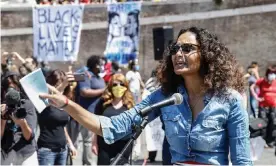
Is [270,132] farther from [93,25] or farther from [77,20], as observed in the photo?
[93,25]

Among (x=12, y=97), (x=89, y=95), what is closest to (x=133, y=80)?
(x=89, y=95)

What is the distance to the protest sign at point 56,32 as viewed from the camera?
1706 centimetres

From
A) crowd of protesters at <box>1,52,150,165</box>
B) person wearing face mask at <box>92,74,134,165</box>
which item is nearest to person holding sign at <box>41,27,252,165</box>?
crowd of protesters at <box>1,52,150,165</box>

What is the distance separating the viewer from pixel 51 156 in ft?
25.3

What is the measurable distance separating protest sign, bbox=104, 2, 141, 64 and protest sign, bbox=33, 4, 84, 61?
918mm

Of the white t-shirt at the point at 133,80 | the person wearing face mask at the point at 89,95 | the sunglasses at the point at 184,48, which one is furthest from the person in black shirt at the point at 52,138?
the white t-shirt at the point at 133,80

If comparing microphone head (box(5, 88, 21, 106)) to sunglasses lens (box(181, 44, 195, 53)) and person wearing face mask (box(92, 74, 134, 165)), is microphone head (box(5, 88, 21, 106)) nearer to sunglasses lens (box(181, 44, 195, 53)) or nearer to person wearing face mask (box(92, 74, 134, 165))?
person wearing face mask (box(92, 74, 134, 165))

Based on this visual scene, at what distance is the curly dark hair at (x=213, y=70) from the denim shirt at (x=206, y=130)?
0.07 m

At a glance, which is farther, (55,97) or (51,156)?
(51,156)

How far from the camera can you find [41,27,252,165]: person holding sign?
12.5 feet

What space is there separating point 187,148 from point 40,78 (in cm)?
86

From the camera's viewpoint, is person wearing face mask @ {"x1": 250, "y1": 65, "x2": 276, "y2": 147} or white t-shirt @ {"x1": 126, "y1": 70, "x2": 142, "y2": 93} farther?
white t-shirt @ {"x1": 126, "y1": 70, "x2": 142, "y2": 93}

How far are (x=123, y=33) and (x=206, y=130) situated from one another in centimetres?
1432

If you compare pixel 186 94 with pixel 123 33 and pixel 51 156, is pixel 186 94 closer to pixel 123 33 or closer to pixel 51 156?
pixel 51 156
